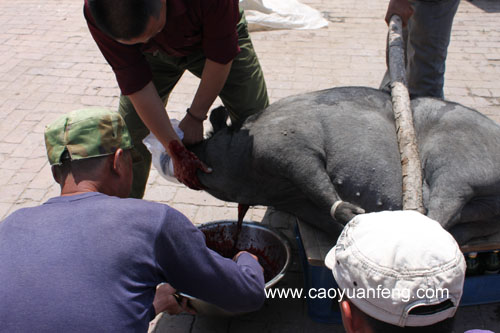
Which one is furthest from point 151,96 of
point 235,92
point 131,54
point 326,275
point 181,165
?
point 326,275

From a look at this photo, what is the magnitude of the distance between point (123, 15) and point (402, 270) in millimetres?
1519

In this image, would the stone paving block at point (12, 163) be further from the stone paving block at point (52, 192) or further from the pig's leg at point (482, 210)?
the pig's leg at point (482, 210)

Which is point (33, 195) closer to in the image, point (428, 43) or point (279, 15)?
point (428, 43)

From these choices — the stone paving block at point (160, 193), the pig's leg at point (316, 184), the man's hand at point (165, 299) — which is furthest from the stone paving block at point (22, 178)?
the pig's leg at point (316, 184)

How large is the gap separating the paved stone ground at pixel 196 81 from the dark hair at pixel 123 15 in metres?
1.73

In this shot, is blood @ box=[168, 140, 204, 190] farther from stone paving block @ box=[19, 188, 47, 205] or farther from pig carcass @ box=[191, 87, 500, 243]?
stone paving block @ box=[19, 188, 47, 205]

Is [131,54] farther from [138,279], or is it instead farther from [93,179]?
[138,279]

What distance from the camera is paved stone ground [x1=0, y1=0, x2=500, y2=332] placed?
2904 millimetres

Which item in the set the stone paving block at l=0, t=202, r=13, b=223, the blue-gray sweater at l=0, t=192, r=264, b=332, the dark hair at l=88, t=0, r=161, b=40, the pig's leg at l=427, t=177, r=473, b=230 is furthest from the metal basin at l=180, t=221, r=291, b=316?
the stone paving block at l=0, t=202, r=13, b=223

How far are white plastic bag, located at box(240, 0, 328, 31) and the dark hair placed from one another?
16.3ft

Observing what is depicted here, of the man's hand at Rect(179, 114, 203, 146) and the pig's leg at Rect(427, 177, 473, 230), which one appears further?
the man's hand at Rect(179, 114, 203, 146)

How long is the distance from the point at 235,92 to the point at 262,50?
11.5 ft

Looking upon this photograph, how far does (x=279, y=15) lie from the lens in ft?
22.9

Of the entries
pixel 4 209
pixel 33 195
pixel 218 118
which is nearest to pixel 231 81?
pixel 218 118
